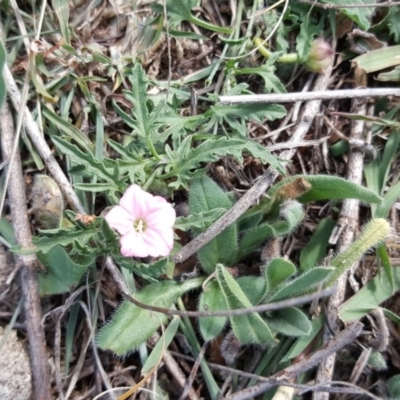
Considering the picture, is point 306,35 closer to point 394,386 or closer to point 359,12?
point 359,12

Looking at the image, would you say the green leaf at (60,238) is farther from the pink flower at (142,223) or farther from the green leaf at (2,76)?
the green leaf at (2,76)

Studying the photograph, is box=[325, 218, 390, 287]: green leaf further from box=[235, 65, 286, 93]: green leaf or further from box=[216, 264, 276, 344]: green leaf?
box=[235, 65, 286, 93]: green leaf

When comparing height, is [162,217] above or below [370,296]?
above

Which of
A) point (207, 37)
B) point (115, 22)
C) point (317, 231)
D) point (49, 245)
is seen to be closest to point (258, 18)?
point (207, 37)

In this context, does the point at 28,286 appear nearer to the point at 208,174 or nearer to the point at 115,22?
the point at 208,174

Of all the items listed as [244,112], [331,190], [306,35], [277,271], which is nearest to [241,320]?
[277,271]

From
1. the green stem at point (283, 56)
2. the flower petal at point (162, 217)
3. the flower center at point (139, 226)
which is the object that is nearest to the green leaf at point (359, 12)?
the green stem at point (283, 56)

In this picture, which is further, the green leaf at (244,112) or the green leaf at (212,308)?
the green leaf at (244,112)
